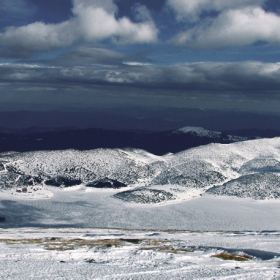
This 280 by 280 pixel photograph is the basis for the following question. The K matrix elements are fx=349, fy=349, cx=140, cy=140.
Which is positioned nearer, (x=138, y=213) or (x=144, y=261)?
(x=144, y=261)

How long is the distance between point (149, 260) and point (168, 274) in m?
11.0

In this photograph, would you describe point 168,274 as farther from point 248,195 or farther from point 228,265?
point 248,195

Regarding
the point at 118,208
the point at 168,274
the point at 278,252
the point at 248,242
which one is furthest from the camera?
the point at 118,208

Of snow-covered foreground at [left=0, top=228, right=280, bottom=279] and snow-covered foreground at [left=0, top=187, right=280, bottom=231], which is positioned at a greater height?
snow-covered foreground at [left=0, top=228, right=280, bottom=279]

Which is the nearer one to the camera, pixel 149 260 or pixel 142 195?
pixel 149 260

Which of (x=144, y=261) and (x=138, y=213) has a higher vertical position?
(x=144, y=261)

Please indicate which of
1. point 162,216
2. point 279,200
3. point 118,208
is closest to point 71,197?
point 118,208

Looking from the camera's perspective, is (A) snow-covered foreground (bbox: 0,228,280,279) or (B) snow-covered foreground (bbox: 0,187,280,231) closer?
(A) snow-covered foreground (bbox: 0,228,280,279)

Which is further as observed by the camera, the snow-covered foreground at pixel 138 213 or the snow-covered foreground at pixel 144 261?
the snow-covered foreground at pixel 138 213

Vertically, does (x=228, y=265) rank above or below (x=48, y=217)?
above

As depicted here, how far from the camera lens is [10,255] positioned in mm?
71000

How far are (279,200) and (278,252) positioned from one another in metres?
118

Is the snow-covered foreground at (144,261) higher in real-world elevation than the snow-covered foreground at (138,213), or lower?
higher

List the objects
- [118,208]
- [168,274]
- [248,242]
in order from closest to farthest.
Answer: [168,274] → [248,242] → [118,208]
